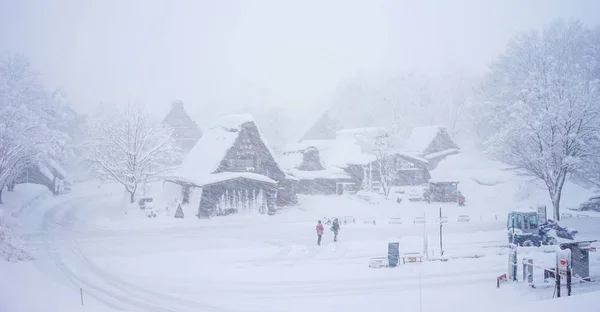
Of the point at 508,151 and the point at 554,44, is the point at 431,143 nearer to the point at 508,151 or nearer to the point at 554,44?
the point at 554,44

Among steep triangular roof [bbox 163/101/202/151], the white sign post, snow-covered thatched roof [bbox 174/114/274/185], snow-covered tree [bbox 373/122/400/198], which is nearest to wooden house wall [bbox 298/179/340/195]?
snow-covered tree [bbox 373/122/400/198]

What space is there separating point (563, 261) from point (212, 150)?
3031 centimetres

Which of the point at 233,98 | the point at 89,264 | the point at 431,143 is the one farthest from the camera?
the point at 233,98

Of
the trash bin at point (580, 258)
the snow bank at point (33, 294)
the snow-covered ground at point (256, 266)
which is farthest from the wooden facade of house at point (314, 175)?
the trash bin at point (580, 258)

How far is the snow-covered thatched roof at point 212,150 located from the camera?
35.0 m

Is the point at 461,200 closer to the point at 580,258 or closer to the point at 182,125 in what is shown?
the point at 580,258

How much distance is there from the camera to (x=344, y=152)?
54.0 meters

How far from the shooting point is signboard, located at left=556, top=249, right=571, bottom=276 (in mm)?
13164

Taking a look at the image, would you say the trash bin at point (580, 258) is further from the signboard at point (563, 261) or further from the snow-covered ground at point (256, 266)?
the signboard at point (563, 261)

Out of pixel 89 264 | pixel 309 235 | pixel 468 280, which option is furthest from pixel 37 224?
pixel 468 280

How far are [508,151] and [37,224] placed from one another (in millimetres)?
38817

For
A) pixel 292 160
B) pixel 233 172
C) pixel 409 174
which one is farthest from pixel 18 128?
pixel 409 174

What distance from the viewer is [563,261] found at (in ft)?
43.6

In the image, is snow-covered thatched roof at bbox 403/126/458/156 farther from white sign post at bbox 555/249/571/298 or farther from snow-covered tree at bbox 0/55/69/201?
snow-covered tree at bbox 0/55/69/201
